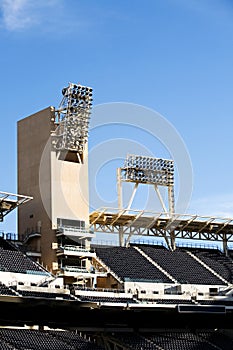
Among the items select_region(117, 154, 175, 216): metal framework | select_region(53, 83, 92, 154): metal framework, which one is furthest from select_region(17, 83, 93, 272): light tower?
select_region(117, 154, 175, 216): metal framework

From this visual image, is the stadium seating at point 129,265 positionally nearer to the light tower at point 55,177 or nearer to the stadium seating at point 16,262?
the light tower at point 55,177

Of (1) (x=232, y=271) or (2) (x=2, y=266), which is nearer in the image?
(2) (x=2, y=266)

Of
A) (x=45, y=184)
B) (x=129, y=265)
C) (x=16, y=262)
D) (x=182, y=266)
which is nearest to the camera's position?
(x=16, y=262)

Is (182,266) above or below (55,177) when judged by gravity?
below

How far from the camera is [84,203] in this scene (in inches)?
2141

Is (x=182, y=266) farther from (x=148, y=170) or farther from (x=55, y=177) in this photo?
(x=55, y=177)

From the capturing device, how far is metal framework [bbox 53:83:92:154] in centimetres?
5359

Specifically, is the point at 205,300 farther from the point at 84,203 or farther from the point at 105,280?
the point at 84,203

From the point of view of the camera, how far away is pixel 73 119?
5397cm

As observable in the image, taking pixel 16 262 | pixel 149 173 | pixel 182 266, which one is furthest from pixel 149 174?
pixel 16 262

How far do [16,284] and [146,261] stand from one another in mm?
14948

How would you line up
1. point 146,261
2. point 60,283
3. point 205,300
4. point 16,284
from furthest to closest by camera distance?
1. point 146,261
2. point 205,300
3. point 60,283
4. point 16,284

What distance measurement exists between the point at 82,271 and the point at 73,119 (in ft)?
34.7

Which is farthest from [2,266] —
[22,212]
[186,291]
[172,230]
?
[172,230]
